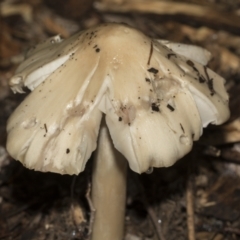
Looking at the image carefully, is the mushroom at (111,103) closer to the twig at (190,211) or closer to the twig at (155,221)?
the twig at (155,221)

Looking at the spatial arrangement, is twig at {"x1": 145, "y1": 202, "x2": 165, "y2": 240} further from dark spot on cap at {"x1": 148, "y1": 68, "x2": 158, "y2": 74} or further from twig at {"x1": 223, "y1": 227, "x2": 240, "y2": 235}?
dark spot on cap at {"x1": 148, "y1": 68, "x2": 158, "y2": 74}

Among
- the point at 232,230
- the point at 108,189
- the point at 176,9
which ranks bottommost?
the point at 232,230

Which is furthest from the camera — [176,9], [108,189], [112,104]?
[176,9]

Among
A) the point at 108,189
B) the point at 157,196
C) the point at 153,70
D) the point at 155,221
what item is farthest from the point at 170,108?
the point at 157,196

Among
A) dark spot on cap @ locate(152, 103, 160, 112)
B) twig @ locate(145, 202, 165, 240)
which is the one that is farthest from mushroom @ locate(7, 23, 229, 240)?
twig @ locate(145, 202, 165, 240)

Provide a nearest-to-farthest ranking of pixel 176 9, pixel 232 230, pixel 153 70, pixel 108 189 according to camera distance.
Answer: pixel 153 70 < pixel 108 189 < pixel 232 230 < pixel 176 9

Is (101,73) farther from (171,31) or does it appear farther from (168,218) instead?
(171,31)

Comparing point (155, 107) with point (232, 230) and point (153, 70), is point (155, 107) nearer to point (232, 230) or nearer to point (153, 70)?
point (153, 70)
